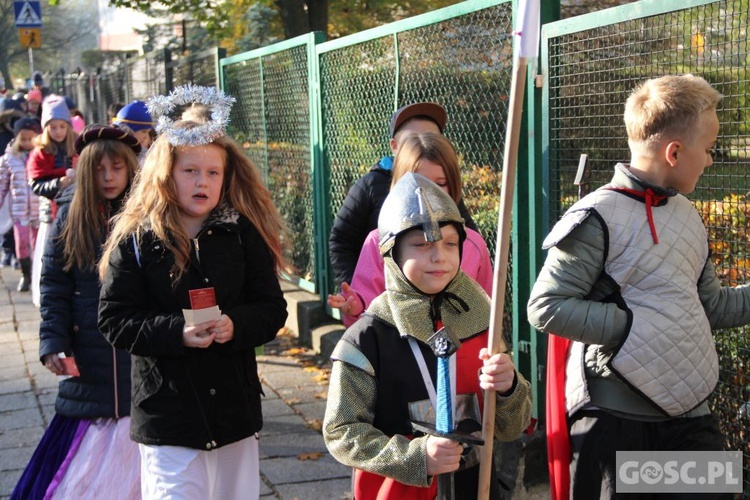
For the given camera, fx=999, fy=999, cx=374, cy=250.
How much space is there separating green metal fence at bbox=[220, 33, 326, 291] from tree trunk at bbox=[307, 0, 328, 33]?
399 cm

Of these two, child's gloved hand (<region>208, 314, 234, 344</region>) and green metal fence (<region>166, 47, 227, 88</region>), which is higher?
green metal fence (<region>166, 47, 227, 88</region>)

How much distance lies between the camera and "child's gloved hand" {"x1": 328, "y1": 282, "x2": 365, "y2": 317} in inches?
167

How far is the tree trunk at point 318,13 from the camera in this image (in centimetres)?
1432

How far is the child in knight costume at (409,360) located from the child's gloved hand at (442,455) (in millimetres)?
62

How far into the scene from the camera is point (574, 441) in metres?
3.38

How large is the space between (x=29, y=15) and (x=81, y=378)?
55.3ft

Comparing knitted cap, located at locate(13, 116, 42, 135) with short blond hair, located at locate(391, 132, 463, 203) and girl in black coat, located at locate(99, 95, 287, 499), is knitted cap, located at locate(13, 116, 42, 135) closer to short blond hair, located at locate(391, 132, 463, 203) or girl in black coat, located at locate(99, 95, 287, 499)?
short blond hair, located at locate(391, 132, 463, 203)

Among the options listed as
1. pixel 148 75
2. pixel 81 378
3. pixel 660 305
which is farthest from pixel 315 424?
pixel 148 75

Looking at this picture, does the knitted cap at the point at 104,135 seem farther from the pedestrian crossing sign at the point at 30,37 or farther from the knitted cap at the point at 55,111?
the pedestrian crossing sign at the point at 30,37

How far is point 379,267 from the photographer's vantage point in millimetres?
4309

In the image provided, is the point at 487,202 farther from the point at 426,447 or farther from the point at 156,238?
the point at 426,447

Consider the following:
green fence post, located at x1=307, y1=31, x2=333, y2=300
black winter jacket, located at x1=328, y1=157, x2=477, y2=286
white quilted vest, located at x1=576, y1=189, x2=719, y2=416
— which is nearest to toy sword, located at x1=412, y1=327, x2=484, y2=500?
white quilted vest, located at x1=576, y1=189, x2=719, y2=416

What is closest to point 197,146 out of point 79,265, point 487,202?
point 79,265

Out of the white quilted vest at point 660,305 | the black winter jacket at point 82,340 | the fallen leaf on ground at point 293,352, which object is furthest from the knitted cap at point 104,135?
the fallen leaf on ground at point 293,352
